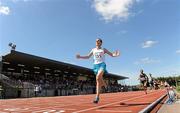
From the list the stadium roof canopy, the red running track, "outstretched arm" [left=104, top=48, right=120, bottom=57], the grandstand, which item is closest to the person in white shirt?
"outstretched arm" [left=104, top=48, right=120, bottom=57]

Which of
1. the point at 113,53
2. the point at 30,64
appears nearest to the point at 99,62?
the point at 113,53

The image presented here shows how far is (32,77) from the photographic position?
48.7 meters

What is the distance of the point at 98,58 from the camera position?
1002 cm

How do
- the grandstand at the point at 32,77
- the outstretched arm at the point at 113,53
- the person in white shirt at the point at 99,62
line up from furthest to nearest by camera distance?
the grandstand at the point at 32,77
the outstretched arm at the point at 113,53
the person in white shirt at the point at 99,62

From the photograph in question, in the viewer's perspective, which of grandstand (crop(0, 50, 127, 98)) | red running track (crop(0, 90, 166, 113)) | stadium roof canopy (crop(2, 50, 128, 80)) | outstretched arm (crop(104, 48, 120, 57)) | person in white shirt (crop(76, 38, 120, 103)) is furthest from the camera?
stadium roof canopy (crop(2, 50, 128, 80))

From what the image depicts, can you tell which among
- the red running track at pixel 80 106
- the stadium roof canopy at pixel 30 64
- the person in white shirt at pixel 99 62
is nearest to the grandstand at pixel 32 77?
the stadium roof canopy at pixel 30 64

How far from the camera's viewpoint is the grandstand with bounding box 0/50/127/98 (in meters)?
36.0

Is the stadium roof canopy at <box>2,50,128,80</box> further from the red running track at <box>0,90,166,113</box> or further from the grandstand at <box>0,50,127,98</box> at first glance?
the red running track at <box>0,90,166,113</box>

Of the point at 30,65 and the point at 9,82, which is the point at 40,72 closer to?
the point at 30,65

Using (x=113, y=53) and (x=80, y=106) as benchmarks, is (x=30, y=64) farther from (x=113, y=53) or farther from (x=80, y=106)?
(x=80, y=106)

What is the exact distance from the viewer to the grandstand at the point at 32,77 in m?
36.0

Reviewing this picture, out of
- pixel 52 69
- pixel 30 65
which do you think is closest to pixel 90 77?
pixel 52 69

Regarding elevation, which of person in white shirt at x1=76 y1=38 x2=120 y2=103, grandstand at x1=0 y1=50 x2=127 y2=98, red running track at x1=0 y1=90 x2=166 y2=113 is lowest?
red running track at x1=0 y1=90 x2=166 y2=113

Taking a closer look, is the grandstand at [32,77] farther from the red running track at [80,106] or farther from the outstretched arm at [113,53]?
the outstretched arm at [113,53]
